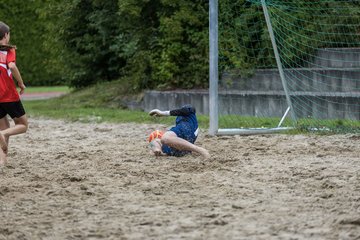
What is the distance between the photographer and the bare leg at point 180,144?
25.8 ft

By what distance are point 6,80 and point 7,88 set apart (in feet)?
0.30

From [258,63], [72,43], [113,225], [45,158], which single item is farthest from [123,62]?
[113,225]

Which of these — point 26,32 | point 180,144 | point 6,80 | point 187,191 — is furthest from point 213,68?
point 26,32

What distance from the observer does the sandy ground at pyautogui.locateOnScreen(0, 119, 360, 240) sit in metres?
4.79

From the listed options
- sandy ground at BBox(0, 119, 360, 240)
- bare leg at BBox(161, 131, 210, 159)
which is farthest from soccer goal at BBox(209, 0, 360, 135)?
bare leg at BBox(161, 131, 210, 159)

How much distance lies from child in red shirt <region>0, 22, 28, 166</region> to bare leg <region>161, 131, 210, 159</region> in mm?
1519

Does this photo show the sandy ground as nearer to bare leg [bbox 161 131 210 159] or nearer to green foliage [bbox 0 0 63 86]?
bare leg [bbox 161 131 210 159]

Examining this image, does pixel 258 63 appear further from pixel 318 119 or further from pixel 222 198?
pixel 222 198

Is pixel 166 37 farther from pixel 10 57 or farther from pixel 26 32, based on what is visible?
pixel 26 32

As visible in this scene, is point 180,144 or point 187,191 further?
point 180,144

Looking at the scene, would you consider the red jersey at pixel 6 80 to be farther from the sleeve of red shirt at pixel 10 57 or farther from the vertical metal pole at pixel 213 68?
the vertical metal pole at pixel 213 68

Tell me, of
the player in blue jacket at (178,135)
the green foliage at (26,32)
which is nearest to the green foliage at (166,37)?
the player in blue jacket at (178,135)

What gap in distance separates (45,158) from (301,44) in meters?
5.53

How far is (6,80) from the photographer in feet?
26.4
